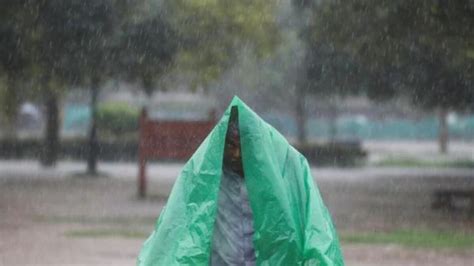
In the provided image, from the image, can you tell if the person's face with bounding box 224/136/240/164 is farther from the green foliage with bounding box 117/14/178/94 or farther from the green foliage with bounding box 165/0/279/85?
the green foliage with bounding box 165/0/279/85

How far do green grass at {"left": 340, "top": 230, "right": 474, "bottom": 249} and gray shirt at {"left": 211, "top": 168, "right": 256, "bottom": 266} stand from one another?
354 inches

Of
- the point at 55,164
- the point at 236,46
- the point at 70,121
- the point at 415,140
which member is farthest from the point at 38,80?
the point at 415,140

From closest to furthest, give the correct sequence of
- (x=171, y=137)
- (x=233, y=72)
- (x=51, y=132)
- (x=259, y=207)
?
1. (x=259, y=207)
2. (x=171, y=137)
3. (x=51, y=132)
4. (x=233, y=72)

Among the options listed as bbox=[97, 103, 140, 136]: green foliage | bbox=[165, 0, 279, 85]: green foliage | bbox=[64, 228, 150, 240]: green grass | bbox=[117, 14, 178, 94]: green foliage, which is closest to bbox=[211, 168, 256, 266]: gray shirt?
bbox=[64, 228, 150, 240]: green grass

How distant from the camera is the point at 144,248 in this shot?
18.8 ft

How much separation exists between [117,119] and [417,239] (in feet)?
95.0

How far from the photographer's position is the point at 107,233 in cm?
1538

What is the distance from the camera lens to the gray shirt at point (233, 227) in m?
5.37

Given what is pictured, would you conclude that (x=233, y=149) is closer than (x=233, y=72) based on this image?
Yes

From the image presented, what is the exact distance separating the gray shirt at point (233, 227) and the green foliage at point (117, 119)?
121ft

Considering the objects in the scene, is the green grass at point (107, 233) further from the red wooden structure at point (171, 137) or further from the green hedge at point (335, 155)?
the green hedge at point (335, 155)

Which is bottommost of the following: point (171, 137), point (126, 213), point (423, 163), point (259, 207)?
point (423, 163)

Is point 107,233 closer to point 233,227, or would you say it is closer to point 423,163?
point 233,227

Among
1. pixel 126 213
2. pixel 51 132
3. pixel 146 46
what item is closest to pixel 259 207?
pixel 126 213
